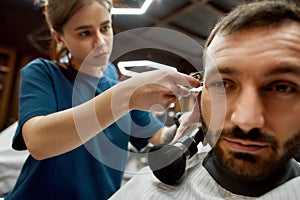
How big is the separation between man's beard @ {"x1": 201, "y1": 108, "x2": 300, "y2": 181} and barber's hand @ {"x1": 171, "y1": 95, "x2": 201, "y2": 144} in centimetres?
23

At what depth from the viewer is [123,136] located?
4.90 feet

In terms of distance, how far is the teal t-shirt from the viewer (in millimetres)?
1249

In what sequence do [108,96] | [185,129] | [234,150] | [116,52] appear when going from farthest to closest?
[116,52] < [185,129] < [108,96] < [234,150]

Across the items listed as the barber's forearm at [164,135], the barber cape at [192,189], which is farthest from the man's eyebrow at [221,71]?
the barber's forearm at [164,135]

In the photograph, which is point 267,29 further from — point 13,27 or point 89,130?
point 13,27

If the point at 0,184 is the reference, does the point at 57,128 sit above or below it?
above

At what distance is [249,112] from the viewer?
83 cm

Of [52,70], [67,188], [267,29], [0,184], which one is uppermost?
[267,29]

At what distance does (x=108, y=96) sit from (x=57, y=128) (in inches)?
8.3

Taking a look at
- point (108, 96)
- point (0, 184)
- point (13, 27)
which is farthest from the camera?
point (13, 27)

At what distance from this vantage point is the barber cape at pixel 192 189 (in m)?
0.89

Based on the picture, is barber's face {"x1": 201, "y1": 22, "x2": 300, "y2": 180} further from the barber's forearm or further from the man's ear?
the man's ear

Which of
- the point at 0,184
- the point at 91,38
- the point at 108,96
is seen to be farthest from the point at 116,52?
the point at 0,184

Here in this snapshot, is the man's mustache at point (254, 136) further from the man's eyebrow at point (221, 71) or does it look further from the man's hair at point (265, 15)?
the man's hair at point (265, 15)
